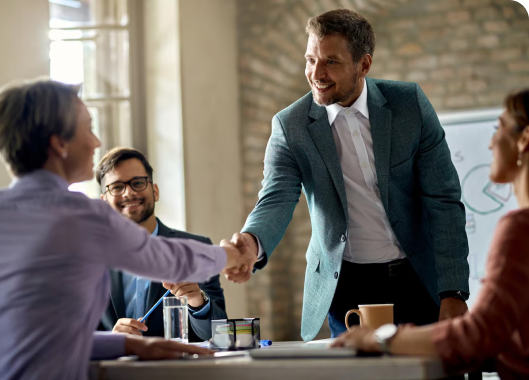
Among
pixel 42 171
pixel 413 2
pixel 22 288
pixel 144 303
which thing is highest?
pixel 413 2

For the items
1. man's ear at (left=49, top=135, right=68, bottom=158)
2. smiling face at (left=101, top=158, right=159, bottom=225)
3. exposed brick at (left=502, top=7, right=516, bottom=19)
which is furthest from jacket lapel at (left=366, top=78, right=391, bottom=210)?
exposed brick at (left=502, top=7, right=516, bottom=19)

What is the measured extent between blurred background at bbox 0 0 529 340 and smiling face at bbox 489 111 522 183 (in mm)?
3038

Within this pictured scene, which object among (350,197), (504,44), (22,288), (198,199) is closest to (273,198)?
(350,197)

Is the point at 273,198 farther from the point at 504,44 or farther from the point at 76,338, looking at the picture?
the point at 504,44

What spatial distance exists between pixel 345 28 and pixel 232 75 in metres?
2.72

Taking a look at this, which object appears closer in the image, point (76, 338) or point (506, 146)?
point (76, 338)

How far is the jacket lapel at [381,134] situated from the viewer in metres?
2.27

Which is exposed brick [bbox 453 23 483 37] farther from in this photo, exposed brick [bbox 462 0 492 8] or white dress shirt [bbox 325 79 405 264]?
white dress shirt [bbox 325 79 405 264]

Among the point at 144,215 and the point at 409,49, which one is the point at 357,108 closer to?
the point at 144,215

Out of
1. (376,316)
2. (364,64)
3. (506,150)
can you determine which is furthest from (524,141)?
(364,64)

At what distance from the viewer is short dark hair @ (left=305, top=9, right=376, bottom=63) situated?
2.36 meters

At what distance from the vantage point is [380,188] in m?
2.27

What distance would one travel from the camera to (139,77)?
14.8 feet

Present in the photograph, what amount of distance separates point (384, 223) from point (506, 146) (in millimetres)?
855
